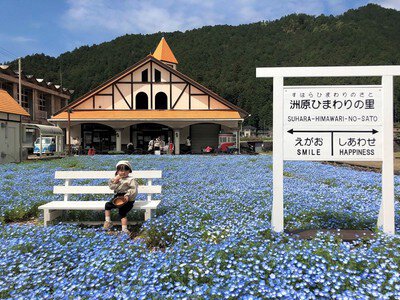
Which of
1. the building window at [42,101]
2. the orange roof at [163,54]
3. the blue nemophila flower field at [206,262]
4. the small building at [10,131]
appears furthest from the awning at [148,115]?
the blue nemophila flower field at [206,262]

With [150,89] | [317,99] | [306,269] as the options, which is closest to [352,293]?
[306,269]

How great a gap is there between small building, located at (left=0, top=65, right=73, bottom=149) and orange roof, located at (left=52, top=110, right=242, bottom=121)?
6806mm

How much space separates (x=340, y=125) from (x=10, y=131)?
2094cm

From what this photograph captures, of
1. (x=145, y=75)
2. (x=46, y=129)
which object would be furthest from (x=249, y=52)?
(x=46, y=129)

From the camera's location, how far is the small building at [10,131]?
19.7 meters

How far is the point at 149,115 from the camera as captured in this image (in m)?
29.2

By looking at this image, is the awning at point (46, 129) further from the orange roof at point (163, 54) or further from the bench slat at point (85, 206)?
the bench slat at point (85, 206)

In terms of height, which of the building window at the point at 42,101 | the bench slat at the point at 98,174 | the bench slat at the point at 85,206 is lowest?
the bench slat at the point at 85,206

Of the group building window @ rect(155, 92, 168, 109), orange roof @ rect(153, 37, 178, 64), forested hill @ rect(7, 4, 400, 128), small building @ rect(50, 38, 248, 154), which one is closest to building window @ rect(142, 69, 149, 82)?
small building @ rect(50, 38, 248, 154)

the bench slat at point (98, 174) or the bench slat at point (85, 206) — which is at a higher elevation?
the bench slat at point (98, 174)

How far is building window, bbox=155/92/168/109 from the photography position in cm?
3190

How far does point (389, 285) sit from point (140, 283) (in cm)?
211

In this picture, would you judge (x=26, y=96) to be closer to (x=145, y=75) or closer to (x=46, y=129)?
(x=46, y=129)

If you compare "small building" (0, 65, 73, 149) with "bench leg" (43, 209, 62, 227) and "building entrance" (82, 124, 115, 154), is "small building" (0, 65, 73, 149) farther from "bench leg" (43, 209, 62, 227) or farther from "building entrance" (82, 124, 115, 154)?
"bench leg" (43, 209, 62, 227)
